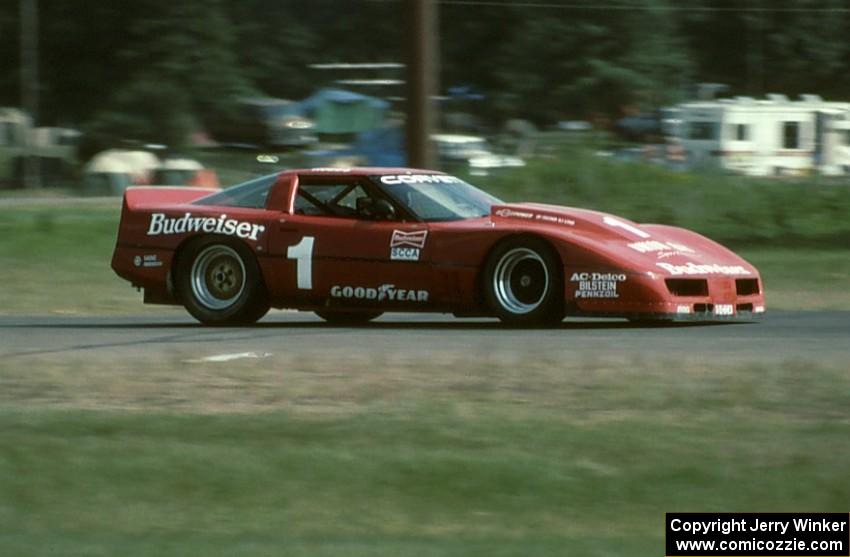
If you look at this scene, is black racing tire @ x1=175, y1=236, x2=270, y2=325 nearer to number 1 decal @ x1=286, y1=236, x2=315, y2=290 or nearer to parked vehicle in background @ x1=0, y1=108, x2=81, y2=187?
number 1 decal @ x1=286, y1=236, x2=315, y2=290

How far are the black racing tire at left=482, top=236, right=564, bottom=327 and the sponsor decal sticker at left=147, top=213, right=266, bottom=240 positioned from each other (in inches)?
A: 71.9

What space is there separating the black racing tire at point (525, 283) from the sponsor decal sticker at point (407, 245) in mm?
513

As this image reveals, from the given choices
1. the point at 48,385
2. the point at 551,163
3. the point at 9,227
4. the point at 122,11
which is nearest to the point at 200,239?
the point at 48,385

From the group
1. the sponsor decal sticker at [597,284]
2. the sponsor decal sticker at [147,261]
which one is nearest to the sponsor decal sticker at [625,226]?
the sponsor decal sticker at [597,284]

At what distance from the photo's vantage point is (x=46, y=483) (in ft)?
23.1

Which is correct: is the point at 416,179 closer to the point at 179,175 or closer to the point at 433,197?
the point at 433,197

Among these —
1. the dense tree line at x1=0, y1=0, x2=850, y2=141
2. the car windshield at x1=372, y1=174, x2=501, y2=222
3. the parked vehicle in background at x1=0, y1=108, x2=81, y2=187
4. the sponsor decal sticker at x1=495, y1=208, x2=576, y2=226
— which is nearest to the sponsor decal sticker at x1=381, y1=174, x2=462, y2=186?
the car windshield at x1=372, y1=174, x2=501, y2=222

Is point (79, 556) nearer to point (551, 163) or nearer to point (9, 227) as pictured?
point (9, 227)

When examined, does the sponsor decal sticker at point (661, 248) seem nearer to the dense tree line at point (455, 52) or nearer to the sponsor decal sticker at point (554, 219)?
the sponsor decal sticker at point (554, 219)

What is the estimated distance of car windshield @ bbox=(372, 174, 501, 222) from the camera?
1216 cm

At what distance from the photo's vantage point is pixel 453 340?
440 inches

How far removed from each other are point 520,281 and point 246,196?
2.33 m

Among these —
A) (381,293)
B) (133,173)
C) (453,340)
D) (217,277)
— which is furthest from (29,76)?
(453,340)

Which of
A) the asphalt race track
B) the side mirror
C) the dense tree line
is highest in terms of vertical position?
the dense tree line
